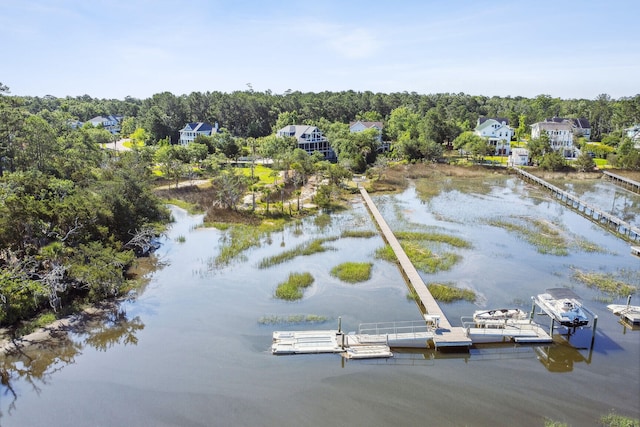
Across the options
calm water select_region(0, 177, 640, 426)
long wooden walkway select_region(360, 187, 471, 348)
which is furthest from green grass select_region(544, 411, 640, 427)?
long wooden walkway select_region(360, 187, 471, 348)

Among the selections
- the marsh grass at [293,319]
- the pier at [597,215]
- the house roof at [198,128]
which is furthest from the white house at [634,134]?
the house roof at [198,128]

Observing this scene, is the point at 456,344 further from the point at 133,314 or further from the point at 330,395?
the point at 133,314

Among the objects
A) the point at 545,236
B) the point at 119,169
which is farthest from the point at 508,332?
the point at 119,169

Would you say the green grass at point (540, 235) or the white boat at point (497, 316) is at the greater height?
the green grass at point (540, 235)

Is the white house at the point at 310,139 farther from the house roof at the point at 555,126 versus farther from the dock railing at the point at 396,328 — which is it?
the dock railing at the point at 396,328

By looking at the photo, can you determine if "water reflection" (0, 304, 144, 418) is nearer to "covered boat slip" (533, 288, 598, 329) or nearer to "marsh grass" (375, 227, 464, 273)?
"marsh grass" (375, 227, 464, 273)

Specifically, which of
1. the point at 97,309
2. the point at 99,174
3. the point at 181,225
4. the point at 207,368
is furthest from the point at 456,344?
the point at 99,174

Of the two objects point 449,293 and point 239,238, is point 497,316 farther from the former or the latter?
point 239,238
